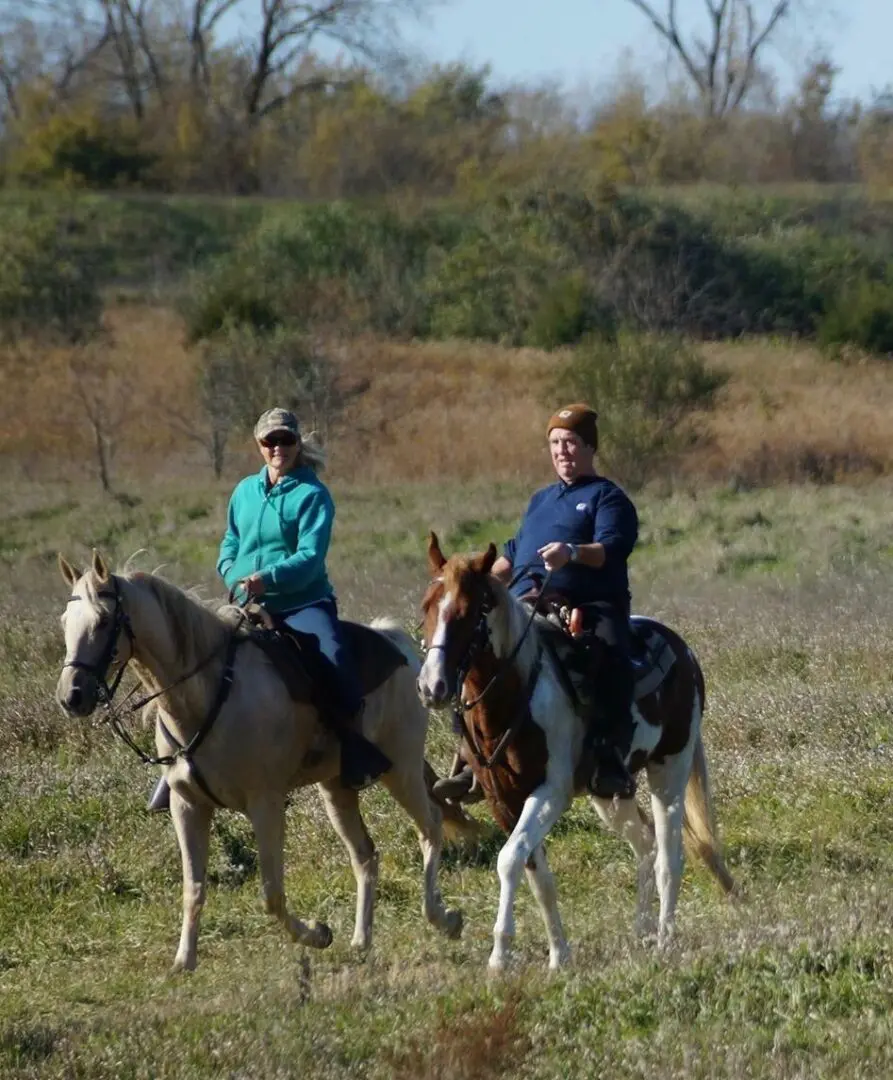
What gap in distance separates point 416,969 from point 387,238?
51286mm

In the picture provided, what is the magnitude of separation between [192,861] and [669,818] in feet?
7.57

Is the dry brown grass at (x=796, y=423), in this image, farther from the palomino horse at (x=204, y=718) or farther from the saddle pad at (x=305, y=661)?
the palomino horse at (x=204, y=718)

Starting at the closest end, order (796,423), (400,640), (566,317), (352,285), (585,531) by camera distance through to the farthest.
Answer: (585,531), (400,640), (796,423), (566,317), (352,285)

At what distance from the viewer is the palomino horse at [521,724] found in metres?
7.20

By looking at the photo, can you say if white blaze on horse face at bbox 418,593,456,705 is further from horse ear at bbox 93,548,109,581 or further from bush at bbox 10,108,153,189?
bush at bbox 10,108,153,189

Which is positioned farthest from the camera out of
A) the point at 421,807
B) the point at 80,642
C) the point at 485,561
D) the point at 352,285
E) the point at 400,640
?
the point at 352,285

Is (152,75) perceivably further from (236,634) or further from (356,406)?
(236,634)

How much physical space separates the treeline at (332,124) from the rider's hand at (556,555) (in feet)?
186

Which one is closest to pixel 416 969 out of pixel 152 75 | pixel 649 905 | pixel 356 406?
pixel 649 905

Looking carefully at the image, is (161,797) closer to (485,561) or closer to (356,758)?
(356,758)

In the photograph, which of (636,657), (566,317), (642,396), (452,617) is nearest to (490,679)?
(452,617)

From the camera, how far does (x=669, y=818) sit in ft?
27.9

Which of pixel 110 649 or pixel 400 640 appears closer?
pixel 110 649

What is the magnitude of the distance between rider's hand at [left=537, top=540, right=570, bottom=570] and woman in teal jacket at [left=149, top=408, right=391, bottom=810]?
1.39 metres
